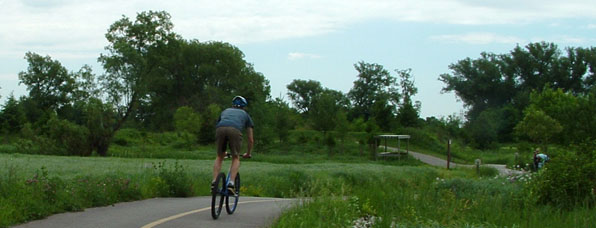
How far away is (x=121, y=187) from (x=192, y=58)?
7311cm

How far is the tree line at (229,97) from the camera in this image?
56.1 m

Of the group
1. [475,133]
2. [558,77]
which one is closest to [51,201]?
[475,133]

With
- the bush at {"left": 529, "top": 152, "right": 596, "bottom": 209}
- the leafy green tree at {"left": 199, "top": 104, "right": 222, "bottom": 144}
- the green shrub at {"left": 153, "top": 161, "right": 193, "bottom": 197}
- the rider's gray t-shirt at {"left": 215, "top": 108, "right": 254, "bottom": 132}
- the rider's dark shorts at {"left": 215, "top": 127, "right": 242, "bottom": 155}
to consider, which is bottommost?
the green shrub at {"left": 153, "top": 161, "right": 193, "bottom": 197}

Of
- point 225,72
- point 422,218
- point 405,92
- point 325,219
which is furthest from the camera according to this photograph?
point 405,92

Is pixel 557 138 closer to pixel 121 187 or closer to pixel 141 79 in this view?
pixel 141 79

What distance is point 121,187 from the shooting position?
43.8 ft

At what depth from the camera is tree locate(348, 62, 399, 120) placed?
10369 cm

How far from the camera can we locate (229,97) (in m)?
81.2

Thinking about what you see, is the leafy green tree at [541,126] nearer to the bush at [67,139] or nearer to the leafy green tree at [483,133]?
the leafy green tree at [483,133]

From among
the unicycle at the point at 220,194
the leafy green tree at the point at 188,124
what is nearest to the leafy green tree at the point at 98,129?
the leafy green tree at the point at 188,124

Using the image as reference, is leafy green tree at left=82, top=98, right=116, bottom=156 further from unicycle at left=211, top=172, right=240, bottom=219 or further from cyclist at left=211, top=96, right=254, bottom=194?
cyclist at left=211, top=96, right=254, bottom=194

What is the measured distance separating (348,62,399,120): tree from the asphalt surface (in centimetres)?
9102

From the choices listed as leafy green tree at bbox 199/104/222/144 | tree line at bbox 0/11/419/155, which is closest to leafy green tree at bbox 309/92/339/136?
tree line at bbox 0/11/419/155

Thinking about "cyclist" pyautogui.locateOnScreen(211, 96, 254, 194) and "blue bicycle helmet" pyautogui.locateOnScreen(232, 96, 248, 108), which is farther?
"blue bicycle helmet" pyautogui.locateOnScreen(232, 96, 248, 108)
